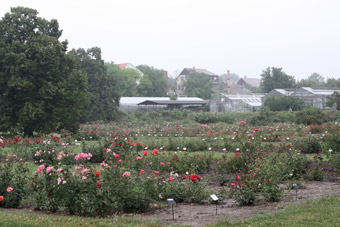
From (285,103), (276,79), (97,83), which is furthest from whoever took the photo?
(276,79)

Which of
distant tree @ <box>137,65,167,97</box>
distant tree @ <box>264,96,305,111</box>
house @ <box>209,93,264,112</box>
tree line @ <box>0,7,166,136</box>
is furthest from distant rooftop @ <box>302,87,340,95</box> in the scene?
tree line @ <box>0,7,166,136</box>

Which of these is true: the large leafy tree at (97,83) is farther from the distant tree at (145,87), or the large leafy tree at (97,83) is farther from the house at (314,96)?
the distant tree at (145,87)

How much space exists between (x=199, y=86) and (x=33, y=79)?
5882 cm

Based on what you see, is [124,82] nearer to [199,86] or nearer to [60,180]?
[199,86]

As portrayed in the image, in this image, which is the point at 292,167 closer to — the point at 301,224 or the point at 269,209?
the point at 269,209

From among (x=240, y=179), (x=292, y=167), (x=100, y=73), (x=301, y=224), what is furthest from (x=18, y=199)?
(x=100, y=73)

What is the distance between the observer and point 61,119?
88.5ft

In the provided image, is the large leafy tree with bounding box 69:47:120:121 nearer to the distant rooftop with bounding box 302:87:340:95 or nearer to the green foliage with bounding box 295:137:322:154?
the distant rooftop with bounding box 302:87:340:95

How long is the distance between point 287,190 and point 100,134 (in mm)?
18995

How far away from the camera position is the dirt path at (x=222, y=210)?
23.0ft

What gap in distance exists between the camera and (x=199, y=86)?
8331 centimetres

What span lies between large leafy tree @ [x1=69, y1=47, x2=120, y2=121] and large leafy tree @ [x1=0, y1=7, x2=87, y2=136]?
51.6 feet

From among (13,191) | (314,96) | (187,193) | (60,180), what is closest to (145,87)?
(314,96)

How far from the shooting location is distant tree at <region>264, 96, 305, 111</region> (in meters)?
48.7
